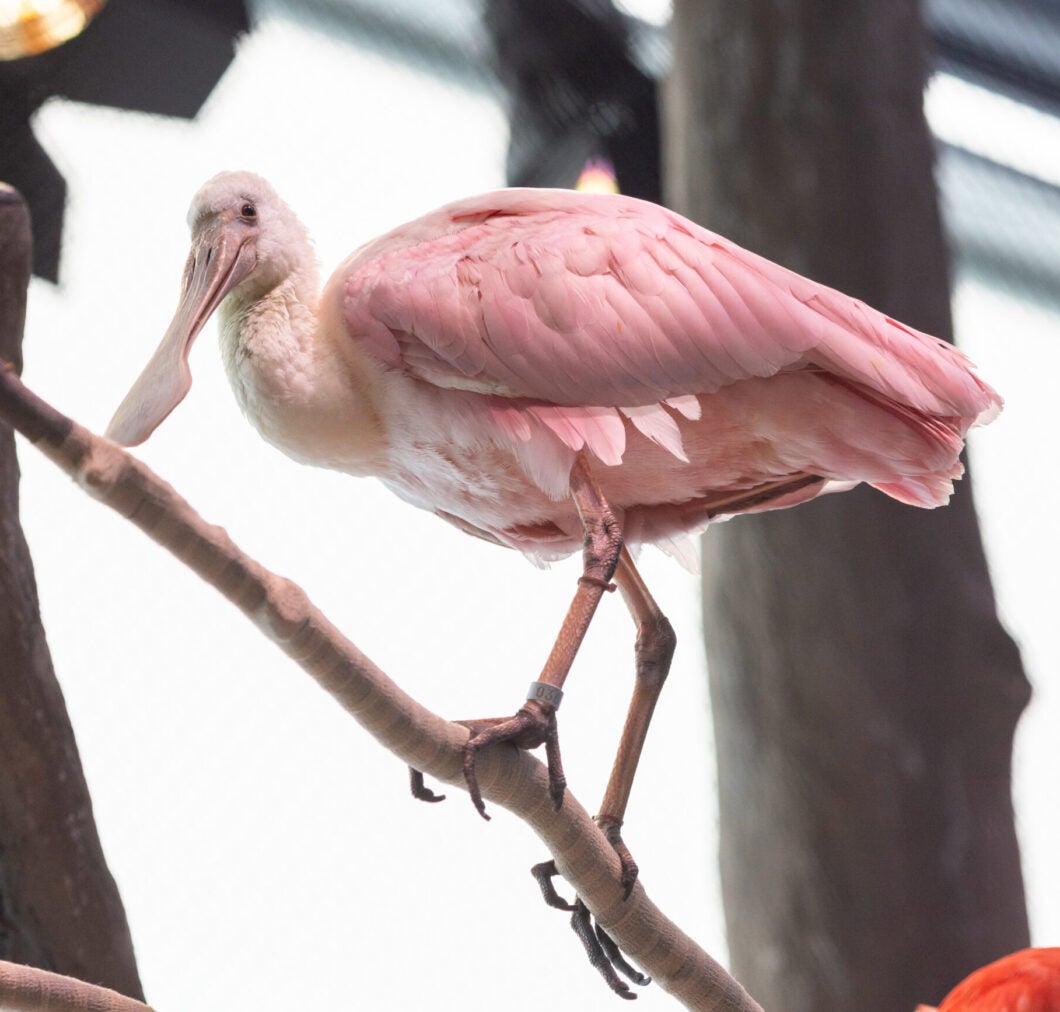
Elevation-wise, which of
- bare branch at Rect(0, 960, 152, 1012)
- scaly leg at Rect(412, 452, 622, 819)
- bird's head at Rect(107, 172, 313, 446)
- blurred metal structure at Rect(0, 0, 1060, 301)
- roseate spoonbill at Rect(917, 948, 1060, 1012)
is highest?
blurred metal structure at Rect(0, 0, 1060, 301)

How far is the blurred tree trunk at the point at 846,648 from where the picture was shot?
2.49m

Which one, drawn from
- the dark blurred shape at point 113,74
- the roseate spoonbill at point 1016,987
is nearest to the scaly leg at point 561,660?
the roseate spoonbill at point 1016,987

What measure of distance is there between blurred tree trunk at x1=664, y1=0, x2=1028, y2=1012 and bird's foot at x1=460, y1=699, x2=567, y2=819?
1.39 m

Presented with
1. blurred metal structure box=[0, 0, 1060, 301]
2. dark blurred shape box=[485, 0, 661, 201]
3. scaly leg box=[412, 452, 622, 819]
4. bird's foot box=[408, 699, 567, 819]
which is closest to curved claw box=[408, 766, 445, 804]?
scaly leg box=[412, 452, 622, 819]

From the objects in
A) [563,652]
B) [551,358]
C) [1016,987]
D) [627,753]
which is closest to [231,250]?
[551,358]

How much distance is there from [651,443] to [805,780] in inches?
52.7

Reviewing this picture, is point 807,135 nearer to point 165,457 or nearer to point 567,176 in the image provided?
point 567,176

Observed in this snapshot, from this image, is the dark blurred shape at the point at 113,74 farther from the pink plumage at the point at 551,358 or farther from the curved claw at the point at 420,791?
the curved claw at the point at 420,791

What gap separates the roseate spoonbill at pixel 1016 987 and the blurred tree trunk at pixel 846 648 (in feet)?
3.40

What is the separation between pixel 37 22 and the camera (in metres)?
1.86

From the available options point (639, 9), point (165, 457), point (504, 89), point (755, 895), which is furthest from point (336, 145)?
point (755, 895)

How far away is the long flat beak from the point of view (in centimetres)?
118

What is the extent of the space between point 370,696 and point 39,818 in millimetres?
530

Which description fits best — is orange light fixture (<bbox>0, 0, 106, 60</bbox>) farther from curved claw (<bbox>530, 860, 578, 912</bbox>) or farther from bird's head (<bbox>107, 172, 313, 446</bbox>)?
curved claw (<bbox>530, 860, 578, 912</bbox>)
